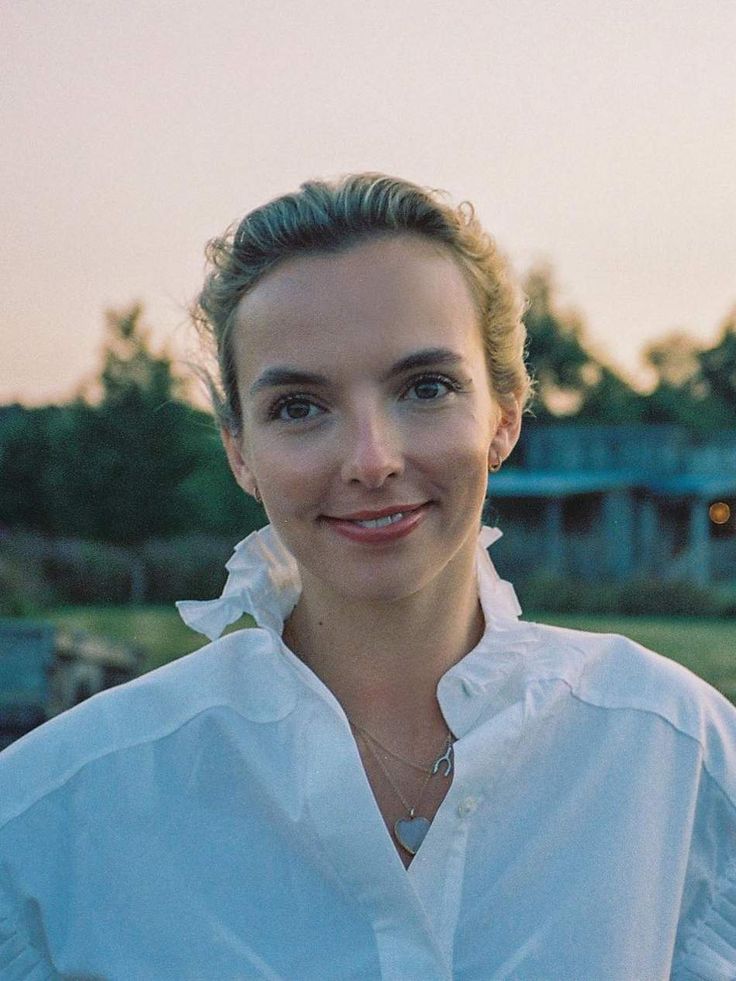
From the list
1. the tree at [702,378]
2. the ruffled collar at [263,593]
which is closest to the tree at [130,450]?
the tree at [702,378]

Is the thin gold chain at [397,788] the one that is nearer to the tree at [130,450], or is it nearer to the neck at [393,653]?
the neck at [393,653]

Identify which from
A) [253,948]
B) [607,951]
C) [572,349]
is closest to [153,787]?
[253,948]

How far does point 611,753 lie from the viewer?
153cm

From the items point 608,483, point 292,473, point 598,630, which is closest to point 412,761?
point 292,473

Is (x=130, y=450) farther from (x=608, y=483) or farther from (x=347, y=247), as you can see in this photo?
(x=347, y=247)

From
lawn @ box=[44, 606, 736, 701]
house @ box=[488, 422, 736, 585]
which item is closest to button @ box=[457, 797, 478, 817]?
lawn @ box=[44, 606, 736, 701]

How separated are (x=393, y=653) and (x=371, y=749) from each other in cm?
13

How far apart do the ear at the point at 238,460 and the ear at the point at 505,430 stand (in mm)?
338

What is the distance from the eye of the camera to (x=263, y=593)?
65.6 inches

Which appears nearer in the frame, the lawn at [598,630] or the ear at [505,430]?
the ear at [505,430]

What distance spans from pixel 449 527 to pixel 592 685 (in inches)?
13.3

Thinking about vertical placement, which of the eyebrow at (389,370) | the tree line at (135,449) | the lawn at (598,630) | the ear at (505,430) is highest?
the eyebrow at (389,370)

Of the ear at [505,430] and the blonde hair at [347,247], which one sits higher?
the blonde hair at [347,247]

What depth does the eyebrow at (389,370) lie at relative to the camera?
56.1 inches
